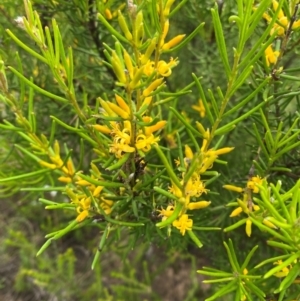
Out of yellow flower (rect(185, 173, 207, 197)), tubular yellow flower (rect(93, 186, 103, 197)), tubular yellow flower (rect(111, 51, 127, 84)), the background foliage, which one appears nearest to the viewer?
tubular yellow flower (rect(111, 51, 127, 84))

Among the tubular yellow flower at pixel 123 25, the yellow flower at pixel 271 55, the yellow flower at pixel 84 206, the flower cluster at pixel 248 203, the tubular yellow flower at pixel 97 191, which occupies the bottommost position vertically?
the flower cluster at pixel 248 203

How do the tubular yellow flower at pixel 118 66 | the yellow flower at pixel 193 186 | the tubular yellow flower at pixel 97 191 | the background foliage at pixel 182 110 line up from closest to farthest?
the tubular yellow flower at pixel 118 66 → the yellow flower at pixel 193 186 → the tubular yellow flower at pixel 97 191 → the background foliage at pixel 182 110

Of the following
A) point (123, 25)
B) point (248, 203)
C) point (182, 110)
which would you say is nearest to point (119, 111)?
point (123, 25)

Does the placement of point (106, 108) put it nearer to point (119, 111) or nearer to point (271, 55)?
point (119, 111)

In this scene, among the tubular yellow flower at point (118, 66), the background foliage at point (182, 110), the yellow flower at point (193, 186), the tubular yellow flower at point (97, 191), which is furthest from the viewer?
the background foliage at point (182, 110)

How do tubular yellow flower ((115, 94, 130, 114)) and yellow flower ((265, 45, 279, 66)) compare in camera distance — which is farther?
yellow flower ((265, 45, 279, 66))

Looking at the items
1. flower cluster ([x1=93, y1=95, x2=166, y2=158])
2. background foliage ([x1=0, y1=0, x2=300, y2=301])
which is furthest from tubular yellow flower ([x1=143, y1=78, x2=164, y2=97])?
background foliage ([x1=0, y1=0, x2=300, y2=301])

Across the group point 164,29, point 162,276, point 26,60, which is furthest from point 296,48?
point 162,276

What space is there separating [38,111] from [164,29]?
756mm

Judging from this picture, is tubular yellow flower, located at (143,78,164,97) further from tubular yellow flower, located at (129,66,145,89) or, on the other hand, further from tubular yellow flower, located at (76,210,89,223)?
tubular yellow flower, located at (76,210,89,223)

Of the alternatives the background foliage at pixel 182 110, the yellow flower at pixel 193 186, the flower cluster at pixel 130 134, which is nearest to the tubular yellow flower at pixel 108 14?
the background foliage at pixel 182 110

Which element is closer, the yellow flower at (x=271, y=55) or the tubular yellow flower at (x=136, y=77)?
the tubular yellow flower at (x=136, y=77)

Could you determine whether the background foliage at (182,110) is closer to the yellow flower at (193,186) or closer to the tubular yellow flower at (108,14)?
the tubular yellow flower at (108,14)

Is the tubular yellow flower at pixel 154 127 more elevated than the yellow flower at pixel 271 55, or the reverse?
the yellow flower at pixel 271 55
